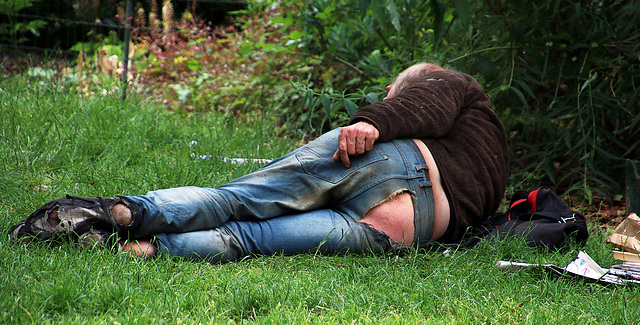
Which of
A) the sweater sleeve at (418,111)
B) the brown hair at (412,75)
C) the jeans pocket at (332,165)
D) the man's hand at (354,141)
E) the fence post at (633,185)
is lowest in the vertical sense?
the fence post at (633,185)

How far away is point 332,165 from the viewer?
2.25 m

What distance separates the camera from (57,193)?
2.70m

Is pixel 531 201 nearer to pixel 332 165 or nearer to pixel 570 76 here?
pixel 332 165

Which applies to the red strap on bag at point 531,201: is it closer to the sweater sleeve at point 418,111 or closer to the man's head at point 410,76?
the sweater sleeve at point 418,111

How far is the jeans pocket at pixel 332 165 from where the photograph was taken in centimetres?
224

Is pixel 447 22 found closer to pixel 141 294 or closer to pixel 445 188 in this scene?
pixel 445 188

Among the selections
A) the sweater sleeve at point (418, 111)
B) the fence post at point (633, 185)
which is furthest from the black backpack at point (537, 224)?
the fence post at point (633, 185)

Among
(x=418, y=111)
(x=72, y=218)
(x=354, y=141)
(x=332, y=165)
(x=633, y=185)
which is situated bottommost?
(x=633, y=185)

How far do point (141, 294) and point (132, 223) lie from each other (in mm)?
346

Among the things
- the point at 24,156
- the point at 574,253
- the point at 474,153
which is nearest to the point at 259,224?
the point at 474,153

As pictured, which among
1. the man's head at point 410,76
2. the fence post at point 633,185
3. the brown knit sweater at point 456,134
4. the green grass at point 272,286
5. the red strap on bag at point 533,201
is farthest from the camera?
the fence post at point 633,185

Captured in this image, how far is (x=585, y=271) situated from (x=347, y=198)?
93 centimetres

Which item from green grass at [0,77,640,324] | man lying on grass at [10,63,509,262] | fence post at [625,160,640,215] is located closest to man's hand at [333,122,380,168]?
man lying on grass at [10,63,509,262]

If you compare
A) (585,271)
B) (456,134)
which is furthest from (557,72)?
(585,271)
